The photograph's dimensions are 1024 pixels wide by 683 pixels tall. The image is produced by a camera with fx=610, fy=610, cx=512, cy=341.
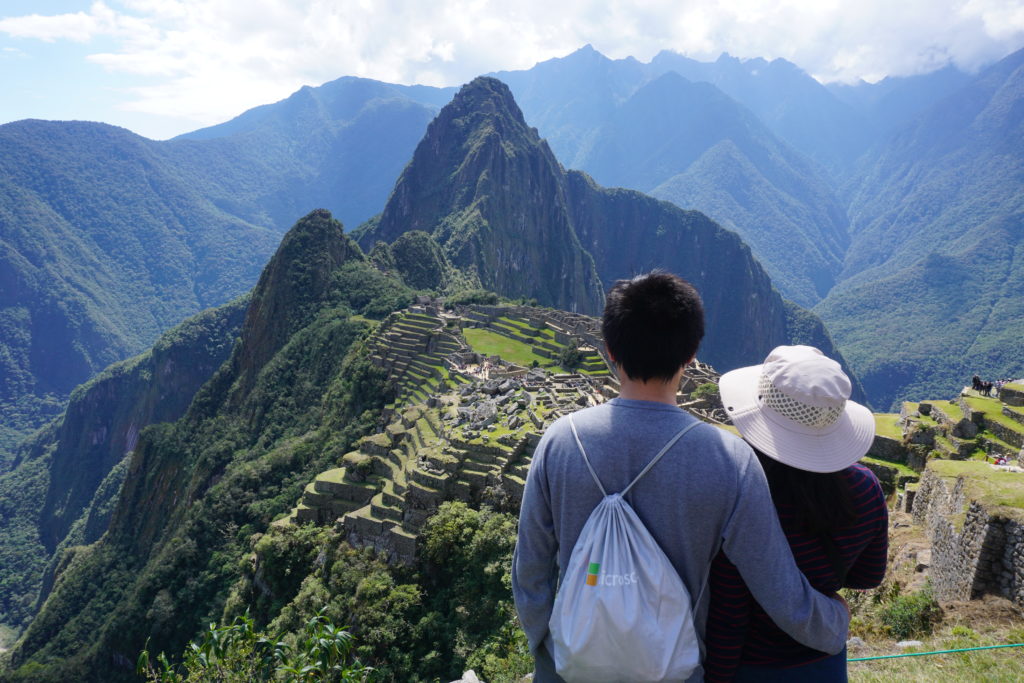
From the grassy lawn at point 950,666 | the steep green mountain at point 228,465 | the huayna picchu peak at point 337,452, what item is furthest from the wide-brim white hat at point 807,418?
the steep green mountain at point 228,465

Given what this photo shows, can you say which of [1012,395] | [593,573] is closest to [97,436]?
[1012,395]

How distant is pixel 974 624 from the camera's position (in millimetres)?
7605

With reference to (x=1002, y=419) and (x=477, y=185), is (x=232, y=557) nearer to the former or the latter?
(x=1002, y=419)

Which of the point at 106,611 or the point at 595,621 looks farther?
the point at 106,611

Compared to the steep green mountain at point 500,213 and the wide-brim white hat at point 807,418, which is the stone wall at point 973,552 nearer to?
the wide-brim white hat at point 807,418

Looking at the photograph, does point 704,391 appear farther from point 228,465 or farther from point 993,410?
point 228,465

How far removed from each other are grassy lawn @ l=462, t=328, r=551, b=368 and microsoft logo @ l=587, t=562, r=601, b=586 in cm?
4127

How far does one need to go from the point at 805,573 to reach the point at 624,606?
3.45 ft

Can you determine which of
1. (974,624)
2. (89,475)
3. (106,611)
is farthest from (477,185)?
(974,624)

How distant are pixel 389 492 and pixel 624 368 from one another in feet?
57.8

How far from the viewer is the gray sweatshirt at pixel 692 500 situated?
275cm

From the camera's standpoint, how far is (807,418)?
9.70 ft

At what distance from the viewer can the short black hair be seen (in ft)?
9.87

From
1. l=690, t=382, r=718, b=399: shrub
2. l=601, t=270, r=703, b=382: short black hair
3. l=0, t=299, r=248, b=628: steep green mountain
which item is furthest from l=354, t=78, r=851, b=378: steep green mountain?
l=601, t=270, r=703, b=382: short black hair
